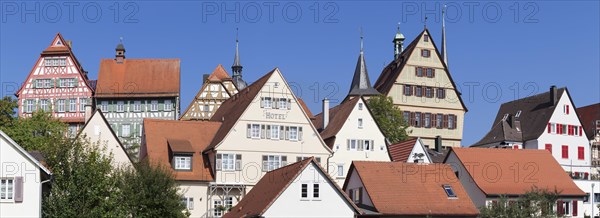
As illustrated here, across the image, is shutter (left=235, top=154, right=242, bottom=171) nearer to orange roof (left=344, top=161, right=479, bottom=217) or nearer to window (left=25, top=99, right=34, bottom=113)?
orange roof (left=344, top=161, right=479, bottom=217)

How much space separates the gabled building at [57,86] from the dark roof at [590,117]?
147ft

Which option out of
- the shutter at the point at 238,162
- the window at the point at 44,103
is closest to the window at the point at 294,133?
the shutter at the point at 238,162

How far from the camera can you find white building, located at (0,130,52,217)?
4675 centimetres

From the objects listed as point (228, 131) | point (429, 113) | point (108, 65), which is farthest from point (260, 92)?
point (108, 65)

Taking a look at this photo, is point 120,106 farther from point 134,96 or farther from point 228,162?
point 228,162

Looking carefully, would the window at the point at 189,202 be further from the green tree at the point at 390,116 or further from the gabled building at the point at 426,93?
the gabled building at the point at 426,93

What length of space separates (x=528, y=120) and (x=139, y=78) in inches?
1378

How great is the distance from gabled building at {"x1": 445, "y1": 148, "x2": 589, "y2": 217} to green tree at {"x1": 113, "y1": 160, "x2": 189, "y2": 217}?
1989 cm

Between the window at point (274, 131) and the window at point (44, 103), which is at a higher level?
the window at point (44, 103)

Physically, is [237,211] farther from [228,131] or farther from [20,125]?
[20,125]

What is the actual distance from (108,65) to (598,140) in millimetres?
44484

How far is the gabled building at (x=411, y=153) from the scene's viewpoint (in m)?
66.6

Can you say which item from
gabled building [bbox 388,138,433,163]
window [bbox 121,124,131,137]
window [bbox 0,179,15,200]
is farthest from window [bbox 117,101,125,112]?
window [bbox 0,179,15,200]

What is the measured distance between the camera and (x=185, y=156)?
61.0m
